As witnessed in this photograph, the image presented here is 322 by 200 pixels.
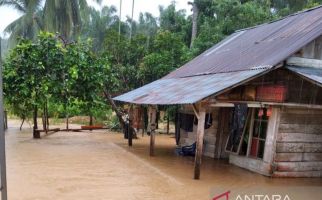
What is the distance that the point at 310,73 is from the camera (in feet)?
25.9

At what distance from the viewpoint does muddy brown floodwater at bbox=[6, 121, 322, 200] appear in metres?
7.24

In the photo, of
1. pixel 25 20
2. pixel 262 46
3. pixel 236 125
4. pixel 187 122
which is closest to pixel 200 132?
pixel 236 125

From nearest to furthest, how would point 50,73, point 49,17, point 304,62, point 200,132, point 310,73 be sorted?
point 310,73, point 200,132, point 304,62, point 50,73, point 49,17

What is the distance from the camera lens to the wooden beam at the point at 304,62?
8.60 m

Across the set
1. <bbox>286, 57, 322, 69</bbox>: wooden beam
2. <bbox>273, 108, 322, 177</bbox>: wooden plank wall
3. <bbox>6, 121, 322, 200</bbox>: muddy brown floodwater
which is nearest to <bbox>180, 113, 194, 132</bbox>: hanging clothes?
<bbox>6, 121, 322, 200</bbox>: muddy brown floodwater

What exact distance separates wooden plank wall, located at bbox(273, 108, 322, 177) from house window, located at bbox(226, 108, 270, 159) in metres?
0.72

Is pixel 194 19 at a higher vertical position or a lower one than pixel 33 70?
higher

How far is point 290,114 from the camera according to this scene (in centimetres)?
906

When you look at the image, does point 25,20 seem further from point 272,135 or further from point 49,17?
point 272,135

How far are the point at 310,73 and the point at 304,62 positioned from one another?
0.93 metres

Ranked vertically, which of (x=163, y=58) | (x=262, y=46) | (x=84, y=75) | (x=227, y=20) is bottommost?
(x=84, y=75)

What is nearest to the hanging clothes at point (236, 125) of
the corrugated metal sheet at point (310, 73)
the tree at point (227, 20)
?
the corrugated metal sheet at point (310, 73)

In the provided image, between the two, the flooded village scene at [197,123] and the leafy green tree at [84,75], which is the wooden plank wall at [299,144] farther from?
the leafy green tree at [84,75]

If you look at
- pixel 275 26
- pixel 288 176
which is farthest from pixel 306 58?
pixel 275 26
